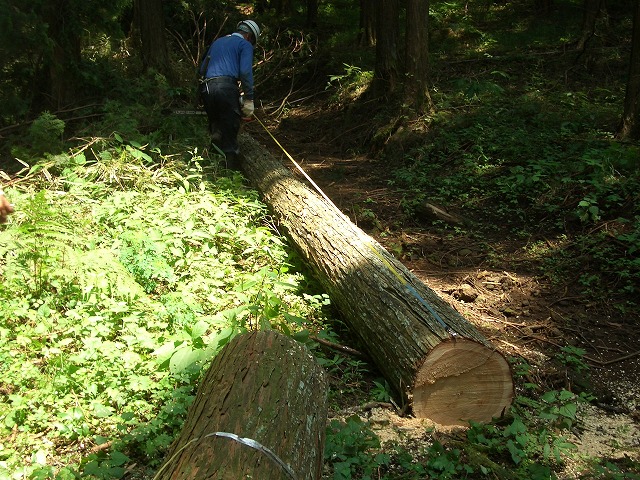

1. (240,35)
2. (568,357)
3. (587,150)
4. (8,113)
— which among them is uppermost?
(240,35)

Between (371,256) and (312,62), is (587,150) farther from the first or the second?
(312,62)

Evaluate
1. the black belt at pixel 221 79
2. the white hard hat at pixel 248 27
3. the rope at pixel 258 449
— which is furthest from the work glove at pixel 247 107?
the rope at pixel 258 449

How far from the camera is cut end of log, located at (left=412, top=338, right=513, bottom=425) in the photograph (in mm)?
4133

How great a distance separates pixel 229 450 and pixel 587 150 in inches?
285

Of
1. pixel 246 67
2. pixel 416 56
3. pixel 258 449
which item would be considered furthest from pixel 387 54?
pixel 258 449

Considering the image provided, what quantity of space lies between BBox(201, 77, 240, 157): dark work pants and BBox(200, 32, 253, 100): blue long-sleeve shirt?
0.36 feet

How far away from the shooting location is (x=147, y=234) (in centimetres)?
583

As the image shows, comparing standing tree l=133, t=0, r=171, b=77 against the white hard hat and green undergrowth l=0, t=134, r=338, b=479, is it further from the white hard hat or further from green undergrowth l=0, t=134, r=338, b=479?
green undergrowth l=0, t=134, r=338, b=479

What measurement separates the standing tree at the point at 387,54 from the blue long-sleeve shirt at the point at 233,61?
3835 millimetres

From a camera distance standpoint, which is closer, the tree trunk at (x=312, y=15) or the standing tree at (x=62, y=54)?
the standing tree at (x=62, y=54)

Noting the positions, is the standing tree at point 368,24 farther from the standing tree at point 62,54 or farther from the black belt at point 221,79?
the standing tree at point 62,54

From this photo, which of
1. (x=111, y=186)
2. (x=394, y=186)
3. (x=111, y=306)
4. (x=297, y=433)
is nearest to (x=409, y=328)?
(x=297, y=433)

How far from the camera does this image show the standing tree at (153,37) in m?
11.0

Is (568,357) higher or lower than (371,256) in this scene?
lower
